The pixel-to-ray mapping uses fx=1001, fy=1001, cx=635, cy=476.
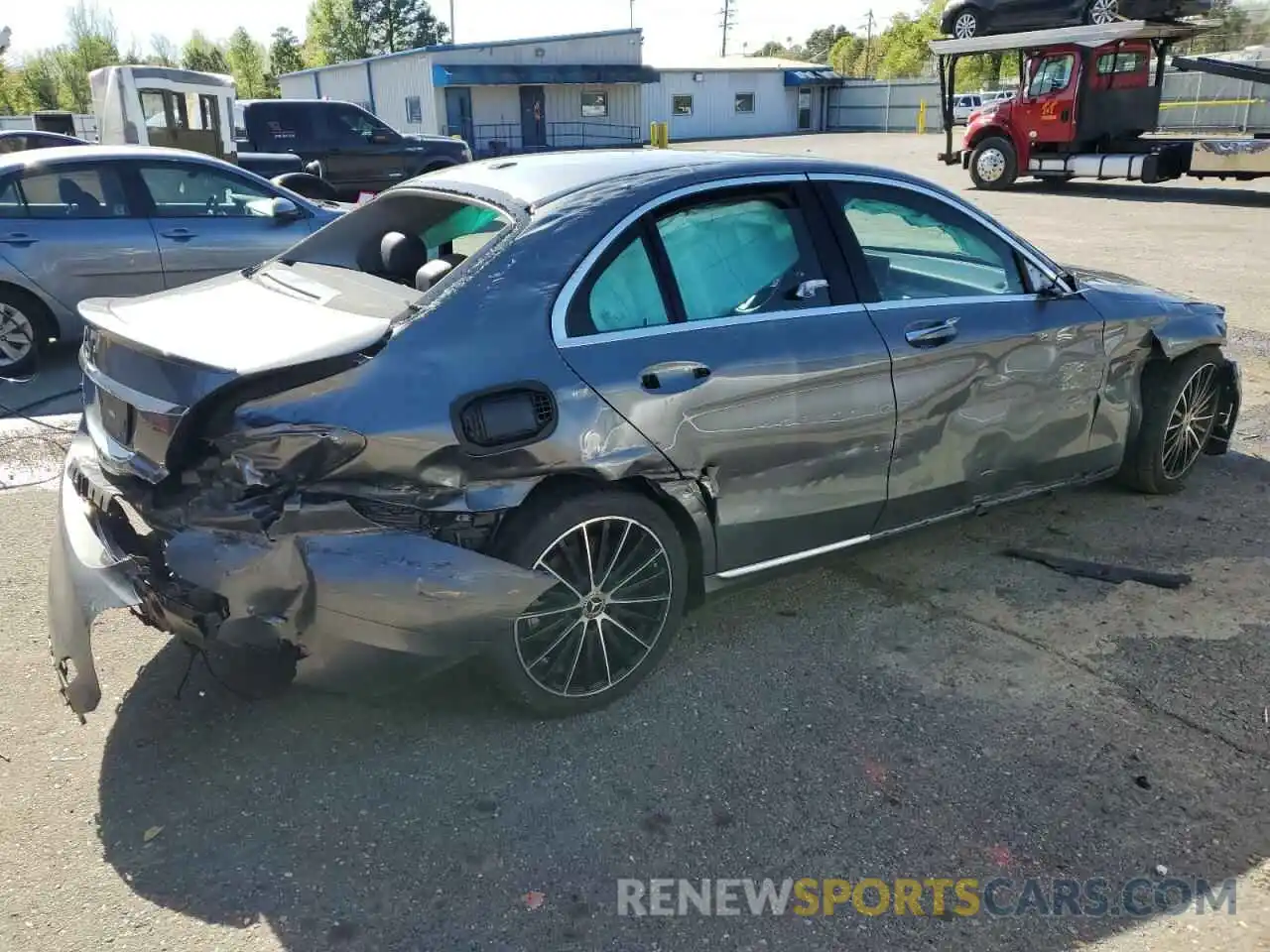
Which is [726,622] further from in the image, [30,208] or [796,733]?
[30,208]

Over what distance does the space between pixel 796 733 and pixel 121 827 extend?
1.94m

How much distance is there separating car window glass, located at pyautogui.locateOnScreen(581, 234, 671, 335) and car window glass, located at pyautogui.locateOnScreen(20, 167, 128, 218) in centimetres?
571

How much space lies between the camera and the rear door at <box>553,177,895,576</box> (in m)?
3.08

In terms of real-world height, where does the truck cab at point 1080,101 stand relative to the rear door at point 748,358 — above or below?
above

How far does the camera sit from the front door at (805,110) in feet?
176

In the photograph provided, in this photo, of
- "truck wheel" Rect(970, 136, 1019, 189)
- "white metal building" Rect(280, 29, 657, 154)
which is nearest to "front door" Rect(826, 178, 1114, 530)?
"truck wheel" Rect(970, 136, 1019, 189)

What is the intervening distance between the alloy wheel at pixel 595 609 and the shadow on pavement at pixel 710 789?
164 millimetres

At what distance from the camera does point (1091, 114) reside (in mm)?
19375

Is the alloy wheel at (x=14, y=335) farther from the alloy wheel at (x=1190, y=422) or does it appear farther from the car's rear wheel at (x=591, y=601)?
the alloy wheel at (x=1190, y=422)

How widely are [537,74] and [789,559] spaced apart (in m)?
41.1

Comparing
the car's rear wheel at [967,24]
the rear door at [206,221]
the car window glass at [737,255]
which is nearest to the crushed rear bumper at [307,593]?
the car window glass at [737,255]

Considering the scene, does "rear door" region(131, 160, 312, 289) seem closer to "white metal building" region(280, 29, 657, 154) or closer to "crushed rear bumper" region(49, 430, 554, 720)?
"crushed rear bumper" region(49, 430, 554, 720)

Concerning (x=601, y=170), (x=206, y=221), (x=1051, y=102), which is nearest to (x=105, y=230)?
(x=206, y=221)

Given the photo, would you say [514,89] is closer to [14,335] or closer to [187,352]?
[14,335]
